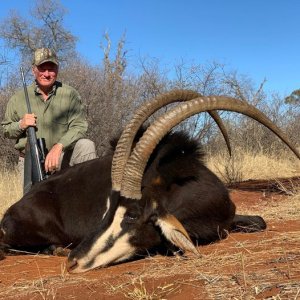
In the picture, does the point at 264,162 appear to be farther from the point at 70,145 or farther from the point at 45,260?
the point at 45,260

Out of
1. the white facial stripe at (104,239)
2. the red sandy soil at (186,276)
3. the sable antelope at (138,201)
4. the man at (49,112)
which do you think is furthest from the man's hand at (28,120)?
the white facial stripe at (104,239)

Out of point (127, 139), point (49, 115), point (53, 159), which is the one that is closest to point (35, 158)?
point (53, 159)

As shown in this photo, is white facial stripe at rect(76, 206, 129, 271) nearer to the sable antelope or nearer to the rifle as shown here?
the sable antelope

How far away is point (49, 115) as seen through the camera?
5.87m

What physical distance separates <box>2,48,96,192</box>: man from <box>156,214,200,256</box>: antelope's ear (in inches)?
85.3

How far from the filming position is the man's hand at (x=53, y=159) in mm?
5293

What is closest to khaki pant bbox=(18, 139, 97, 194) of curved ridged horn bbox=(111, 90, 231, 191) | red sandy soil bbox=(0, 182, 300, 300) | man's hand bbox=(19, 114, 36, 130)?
man's hand bbox=(19, 114, 36, 130)

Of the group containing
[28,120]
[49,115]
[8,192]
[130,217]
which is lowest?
[130,217]

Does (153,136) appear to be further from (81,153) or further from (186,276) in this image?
(81,153)

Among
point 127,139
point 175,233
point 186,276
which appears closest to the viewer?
point 186,276

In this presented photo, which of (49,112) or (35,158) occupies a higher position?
(49,112)

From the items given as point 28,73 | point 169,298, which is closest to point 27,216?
point 169,298

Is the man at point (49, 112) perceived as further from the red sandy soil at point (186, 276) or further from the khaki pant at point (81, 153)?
the red sandy soil at point (186, 276)

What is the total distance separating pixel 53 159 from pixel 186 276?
9.46 ft
